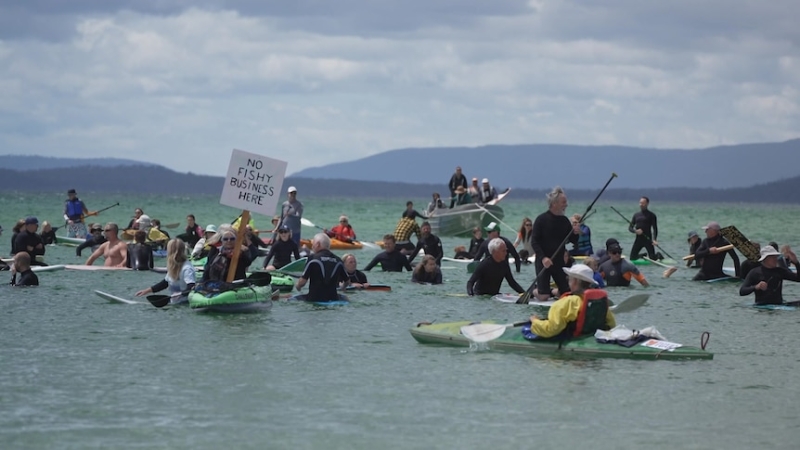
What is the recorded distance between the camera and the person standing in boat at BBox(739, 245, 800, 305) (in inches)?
753

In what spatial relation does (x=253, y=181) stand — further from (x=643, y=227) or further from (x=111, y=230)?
(x=643, y=227)

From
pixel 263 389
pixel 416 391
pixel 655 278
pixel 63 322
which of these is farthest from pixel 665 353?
pixel 655 278

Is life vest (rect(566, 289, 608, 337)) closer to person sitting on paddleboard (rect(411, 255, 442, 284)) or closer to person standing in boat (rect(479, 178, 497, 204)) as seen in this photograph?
person sitting on paddleboard (rect(411, 255, 442, 284))

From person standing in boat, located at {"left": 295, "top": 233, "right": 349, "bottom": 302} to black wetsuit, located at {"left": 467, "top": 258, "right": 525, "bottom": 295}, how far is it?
2144 millimetres

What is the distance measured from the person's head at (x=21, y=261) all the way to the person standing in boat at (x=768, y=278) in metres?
11.6

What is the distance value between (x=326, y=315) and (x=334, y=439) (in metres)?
8.38

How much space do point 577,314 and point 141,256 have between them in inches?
578

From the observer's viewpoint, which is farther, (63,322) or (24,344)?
(63,322)

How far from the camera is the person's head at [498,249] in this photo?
1981 centimetres

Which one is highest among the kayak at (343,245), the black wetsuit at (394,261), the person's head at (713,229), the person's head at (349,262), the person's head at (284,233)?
the person's head at (713,229)

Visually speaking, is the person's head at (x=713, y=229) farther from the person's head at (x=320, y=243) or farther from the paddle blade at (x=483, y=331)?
the paddle blade at (x=483, y=331)

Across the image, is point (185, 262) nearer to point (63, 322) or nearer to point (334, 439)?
point (63, 322)

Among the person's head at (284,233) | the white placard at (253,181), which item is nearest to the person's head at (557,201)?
the white placard at (253,181)

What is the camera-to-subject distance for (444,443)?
10.9 m
